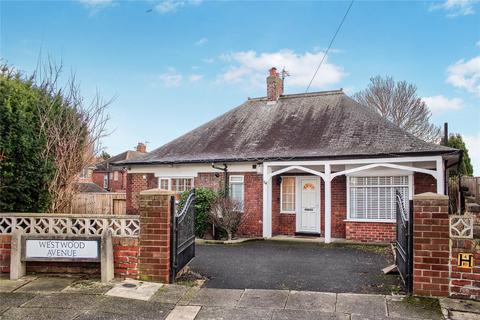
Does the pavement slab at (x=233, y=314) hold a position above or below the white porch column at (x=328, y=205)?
below

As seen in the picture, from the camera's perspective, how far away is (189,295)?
18.0 ft

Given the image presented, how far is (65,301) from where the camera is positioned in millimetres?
5012

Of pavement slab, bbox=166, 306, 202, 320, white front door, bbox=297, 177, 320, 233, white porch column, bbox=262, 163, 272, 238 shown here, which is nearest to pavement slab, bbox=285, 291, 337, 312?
pavement slab, bbox=166, 306, 202, 320

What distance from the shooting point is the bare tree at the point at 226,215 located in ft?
42.6

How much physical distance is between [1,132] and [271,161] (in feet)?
28.0

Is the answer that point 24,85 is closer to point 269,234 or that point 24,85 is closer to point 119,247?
point 119,247

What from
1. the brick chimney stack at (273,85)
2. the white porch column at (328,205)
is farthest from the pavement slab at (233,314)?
the brick chimney stack at (273,85)

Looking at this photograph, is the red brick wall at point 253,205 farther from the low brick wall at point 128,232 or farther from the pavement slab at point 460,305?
the pavement slab at point 460,305

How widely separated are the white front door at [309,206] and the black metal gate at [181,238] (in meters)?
7.53

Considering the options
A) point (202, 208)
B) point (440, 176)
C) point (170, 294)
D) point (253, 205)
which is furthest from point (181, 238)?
point (440, 176)

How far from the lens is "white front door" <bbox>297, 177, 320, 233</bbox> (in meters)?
13.9

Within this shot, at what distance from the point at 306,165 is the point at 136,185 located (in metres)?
7.30

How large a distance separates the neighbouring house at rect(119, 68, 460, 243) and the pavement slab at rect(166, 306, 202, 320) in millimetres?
7950

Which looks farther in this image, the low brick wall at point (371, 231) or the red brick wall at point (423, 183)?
the low brick wall at point (371, 231)
